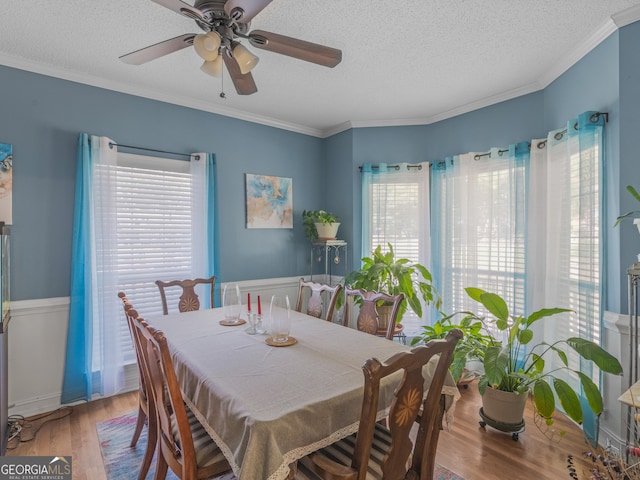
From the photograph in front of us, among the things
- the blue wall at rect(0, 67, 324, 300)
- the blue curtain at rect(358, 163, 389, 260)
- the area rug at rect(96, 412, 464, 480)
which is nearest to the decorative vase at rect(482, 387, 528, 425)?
the area rug at rect(96, 412, 464, 480)

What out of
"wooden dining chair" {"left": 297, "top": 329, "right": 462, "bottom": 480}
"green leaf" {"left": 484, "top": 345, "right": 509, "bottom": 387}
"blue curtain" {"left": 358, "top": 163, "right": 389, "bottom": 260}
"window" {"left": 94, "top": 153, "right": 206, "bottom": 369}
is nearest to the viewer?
"wooden dining chair" {"left": 297, "top": 329, "right": 462, "bottom": 480}

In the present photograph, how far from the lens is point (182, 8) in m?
1.51

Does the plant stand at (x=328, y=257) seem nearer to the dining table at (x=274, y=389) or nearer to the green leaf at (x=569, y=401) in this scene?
the dining table at (x=274, y=389)

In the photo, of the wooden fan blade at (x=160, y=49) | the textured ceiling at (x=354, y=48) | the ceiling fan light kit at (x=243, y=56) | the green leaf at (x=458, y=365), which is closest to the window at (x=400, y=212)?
the textured ceiling at (x=354, y=48)

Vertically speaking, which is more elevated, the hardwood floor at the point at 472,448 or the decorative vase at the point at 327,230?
the decorative vase at the point at 327,230

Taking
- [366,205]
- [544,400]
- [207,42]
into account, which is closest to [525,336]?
[544,400]

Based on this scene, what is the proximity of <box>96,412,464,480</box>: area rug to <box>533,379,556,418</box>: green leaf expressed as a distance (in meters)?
0.64

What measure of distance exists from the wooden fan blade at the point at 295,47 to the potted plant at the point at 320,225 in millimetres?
2074

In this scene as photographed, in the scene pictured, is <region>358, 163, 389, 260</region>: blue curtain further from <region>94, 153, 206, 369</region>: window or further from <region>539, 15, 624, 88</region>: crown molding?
<region>94, 153, 206, 369</region>: window

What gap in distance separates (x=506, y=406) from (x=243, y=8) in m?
2.77

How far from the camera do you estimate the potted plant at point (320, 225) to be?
384 cm

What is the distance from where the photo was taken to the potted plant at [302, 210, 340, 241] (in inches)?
151

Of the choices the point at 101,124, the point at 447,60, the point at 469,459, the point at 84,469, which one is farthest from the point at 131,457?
the point at 447,60

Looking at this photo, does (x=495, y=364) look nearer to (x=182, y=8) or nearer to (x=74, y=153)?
(x=182, y=8)
